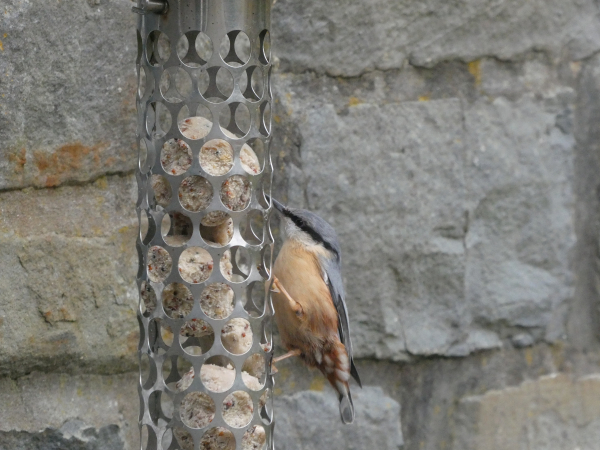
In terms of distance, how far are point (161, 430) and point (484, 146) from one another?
48.6 inches

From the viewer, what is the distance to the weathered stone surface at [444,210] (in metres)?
2.19

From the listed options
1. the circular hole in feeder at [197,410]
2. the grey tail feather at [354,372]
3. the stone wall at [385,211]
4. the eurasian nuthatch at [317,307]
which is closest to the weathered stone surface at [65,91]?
the stone wall at [385,211]

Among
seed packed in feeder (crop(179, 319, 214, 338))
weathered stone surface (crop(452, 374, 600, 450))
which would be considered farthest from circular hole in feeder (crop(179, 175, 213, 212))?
weathered stone surface (crop(452, 374, 600, 450))

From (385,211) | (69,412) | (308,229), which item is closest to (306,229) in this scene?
(308,229)

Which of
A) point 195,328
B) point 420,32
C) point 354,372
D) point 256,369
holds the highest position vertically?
point 420,32

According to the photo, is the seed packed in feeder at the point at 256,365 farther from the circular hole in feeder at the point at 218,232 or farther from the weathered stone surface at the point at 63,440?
the weathered stone surface at the point at 63,440

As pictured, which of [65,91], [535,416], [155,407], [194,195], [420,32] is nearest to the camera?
[194,195]

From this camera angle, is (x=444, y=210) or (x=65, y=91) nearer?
(x=65, y=91)

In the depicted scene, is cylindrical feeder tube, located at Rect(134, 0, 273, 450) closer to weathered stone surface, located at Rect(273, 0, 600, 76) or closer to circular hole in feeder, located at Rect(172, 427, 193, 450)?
circular hole in feeder, located at Rect(172, 427, 193, 450)

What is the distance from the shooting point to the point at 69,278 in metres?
1.84

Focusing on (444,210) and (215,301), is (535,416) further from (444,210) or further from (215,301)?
(215,301)

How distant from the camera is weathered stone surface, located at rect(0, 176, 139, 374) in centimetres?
175

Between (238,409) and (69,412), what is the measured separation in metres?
0.48

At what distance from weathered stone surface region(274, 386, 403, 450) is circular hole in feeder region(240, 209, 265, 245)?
467 millimetres
